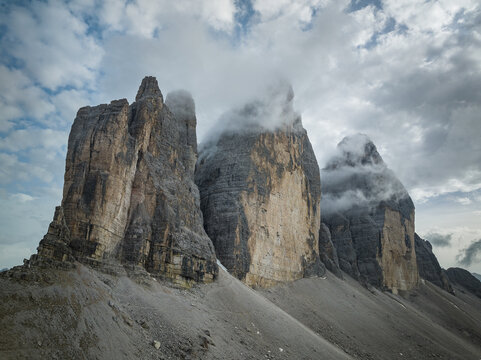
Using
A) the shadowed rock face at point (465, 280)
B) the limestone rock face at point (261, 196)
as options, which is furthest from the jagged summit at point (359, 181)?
the shadowed rock face at point (465, 280)

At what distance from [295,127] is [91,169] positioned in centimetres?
3788

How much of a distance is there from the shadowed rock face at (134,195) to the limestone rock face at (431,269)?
82485mm

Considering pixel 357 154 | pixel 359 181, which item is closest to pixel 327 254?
pixel 359 181

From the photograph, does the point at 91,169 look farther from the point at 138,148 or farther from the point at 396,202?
the point at 396,202

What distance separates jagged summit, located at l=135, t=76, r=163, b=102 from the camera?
31797mm

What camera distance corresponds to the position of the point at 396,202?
8175 cm

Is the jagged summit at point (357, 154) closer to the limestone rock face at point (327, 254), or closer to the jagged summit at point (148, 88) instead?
the limestone rock face at point (327, 254)

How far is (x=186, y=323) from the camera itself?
65.6ft

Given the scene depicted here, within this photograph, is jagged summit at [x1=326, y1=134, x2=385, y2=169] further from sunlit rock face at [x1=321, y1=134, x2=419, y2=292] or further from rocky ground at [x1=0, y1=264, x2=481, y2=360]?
rocky ground at [x1=0, y1=264, x2=481, y2=360]

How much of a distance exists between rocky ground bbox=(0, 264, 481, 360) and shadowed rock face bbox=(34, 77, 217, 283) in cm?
203

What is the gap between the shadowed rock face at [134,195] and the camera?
73.4ft

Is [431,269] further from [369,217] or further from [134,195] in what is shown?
[134,195]

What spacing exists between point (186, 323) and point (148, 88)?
21483 mm

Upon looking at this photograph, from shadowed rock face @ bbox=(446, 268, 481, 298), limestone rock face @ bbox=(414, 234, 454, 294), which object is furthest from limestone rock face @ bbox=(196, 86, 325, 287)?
shadowed rock face @ bbox=(446, 268, 481, 298)
